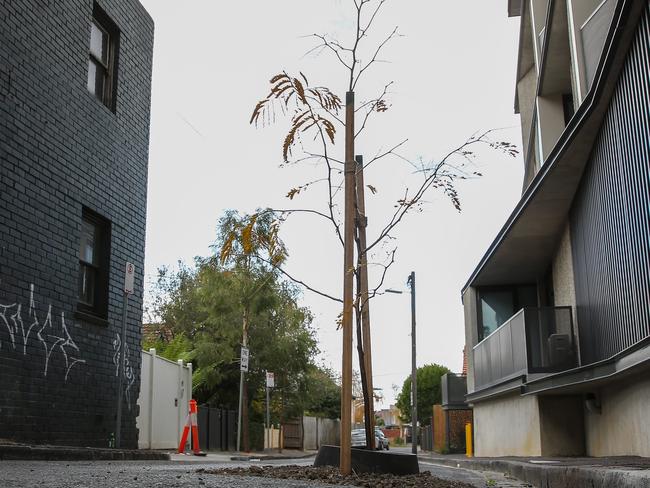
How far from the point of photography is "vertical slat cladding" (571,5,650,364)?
8.80m

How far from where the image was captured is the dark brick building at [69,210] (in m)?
9.98

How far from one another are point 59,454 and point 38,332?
2218mm

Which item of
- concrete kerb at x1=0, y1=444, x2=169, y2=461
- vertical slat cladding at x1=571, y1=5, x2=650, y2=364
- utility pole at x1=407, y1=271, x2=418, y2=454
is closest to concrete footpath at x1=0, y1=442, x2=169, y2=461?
concrete kerb at x1=0, y1=444, x2=169, y2=461

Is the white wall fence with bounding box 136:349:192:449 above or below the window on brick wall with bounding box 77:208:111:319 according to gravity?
below

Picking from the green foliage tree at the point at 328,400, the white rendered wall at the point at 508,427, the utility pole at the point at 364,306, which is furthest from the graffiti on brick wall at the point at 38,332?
the green foliage tree at the point at 328,400

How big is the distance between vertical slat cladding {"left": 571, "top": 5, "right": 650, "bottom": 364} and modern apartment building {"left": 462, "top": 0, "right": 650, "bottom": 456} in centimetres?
3

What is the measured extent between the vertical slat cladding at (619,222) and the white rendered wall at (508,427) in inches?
123

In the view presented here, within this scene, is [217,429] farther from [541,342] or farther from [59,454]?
[59,454]

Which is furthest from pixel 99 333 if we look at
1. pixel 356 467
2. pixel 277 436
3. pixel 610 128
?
pixel 277 436

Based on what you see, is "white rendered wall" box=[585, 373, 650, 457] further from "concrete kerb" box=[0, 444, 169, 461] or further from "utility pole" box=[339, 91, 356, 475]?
"concrete kerb" box=[0, 444, 169, 461]

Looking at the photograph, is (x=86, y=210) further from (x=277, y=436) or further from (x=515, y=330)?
(x=277, y=436)

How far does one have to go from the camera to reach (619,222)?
34.5 ft

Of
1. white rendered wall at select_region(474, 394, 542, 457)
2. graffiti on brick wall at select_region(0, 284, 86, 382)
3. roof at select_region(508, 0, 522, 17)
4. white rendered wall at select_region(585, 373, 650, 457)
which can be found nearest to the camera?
graffiti on brick wall at select_region(0, 284, 86, 382)

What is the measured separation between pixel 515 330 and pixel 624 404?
4991 millimetres
